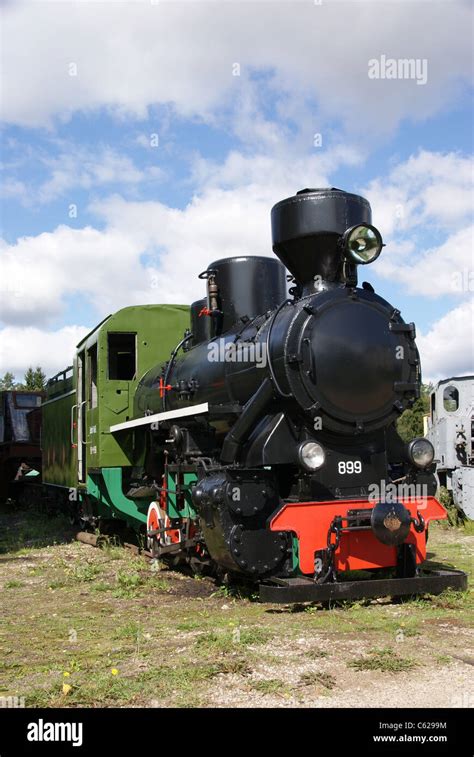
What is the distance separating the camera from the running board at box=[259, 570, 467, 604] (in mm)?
5941

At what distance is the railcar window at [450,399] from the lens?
47.3ft

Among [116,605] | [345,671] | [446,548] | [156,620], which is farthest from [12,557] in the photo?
[345,671]

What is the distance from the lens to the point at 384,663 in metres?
4.52

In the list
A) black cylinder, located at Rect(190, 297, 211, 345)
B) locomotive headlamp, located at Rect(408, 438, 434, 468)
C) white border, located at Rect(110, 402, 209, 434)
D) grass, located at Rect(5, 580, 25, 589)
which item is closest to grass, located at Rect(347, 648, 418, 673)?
locomotive headlamp, located at Rect(408, 438, 434, 468)

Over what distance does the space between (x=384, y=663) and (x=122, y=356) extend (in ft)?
24.8

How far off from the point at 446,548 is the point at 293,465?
441 cm

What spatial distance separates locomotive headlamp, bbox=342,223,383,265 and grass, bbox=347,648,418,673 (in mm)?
3423

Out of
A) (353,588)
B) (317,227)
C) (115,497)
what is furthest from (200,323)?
(353,588)

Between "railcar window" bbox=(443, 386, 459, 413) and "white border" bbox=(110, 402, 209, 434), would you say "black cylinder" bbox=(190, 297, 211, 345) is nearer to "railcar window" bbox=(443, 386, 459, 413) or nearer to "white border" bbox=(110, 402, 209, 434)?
"white border" bbox=(110, 402, 209, 434)

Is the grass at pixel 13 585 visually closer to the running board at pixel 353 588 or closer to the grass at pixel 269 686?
the running board at pixel 353 588

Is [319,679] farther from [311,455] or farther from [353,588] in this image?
[311,455]

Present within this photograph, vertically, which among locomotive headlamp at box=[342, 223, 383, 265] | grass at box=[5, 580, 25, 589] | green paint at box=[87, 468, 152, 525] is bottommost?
grass at box=[5, 580, 25, 589]
